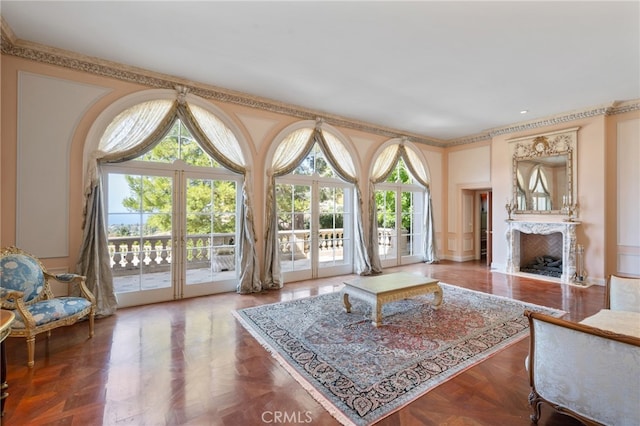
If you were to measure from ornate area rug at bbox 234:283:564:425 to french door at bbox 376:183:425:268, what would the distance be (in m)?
2.63

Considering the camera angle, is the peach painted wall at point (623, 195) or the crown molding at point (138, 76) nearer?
the crown molding at point (138, 76)

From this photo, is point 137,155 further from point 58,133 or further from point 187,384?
point 187,384

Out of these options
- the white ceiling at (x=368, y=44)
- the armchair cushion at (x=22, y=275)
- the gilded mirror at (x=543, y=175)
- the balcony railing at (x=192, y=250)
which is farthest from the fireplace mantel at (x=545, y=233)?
the armchair cushion at (x=22, y=275)

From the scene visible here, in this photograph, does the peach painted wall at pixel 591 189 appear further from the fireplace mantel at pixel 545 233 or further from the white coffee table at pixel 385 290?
the white coffee table at pixel 385 290

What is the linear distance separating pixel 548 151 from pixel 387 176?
10.7 ft

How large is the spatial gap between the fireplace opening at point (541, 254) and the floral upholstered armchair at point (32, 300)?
7805mm

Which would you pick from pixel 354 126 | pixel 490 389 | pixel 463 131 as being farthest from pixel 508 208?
pixel 490 389

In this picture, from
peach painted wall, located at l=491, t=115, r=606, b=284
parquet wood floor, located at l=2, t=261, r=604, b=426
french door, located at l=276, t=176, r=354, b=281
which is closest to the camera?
parquet wood floor, located at l=2, t=261, r=604, b=426

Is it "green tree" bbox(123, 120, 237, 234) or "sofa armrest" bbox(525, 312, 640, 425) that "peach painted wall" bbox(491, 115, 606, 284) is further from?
"green tree" bbox(123, 120, 237, 234)

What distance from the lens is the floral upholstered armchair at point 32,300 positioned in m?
2.61

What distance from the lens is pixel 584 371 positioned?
171 centimetres

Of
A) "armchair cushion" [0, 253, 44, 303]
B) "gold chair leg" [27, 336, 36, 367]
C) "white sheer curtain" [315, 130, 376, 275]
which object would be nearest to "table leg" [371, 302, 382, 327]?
"white sheer curtain" [315, 130, 376, 275]

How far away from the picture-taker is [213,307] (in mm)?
4145

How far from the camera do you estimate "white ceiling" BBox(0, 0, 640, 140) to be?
9.30ft
